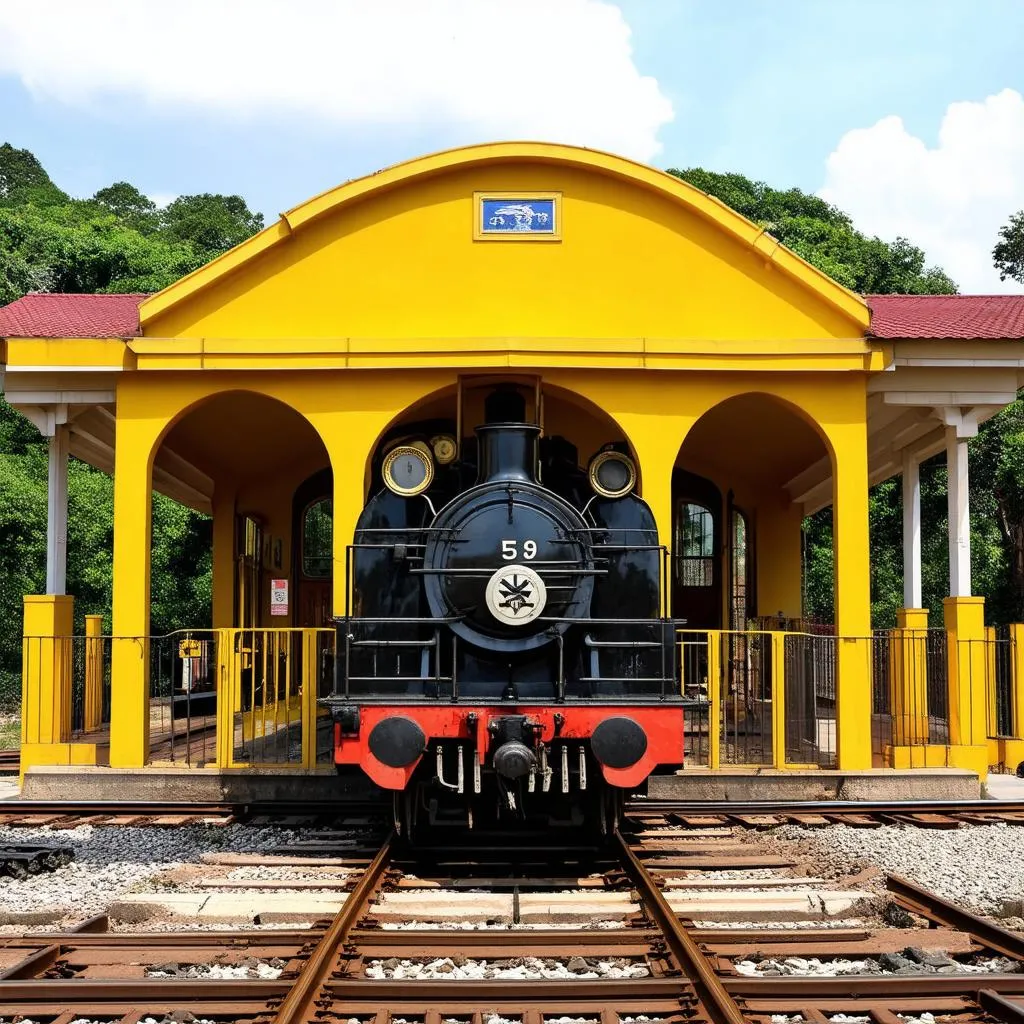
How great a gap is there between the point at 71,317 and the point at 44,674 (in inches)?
137

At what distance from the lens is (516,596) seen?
25.9 ft

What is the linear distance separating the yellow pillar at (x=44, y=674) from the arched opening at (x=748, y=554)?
20.0 feet

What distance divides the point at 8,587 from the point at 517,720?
2085 cm

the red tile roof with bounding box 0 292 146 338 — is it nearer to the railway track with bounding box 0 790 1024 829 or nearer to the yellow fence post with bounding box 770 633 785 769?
the railway track with bounding box 0 790 1024 829

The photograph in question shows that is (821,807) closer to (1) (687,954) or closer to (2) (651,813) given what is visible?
(2) (651,813)

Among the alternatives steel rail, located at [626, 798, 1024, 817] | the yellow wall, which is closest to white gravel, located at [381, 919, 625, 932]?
steel rail, located at [626, 798, 1024, 817]

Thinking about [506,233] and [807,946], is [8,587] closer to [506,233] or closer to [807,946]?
[506,233]

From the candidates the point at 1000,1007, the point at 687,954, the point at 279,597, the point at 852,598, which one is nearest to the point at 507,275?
the point at 852,598

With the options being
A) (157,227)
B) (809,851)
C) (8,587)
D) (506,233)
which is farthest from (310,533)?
(157,227)

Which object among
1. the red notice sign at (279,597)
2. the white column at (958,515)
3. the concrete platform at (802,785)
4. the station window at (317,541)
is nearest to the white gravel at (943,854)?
the concrete platform at (802,785)

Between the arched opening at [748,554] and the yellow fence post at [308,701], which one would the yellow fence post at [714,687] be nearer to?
the arched opening at [748,554]

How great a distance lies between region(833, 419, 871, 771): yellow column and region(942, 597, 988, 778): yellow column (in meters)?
1.08

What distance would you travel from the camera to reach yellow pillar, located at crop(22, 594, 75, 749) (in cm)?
1118

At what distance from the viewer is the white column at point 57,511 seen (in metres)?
11.7
